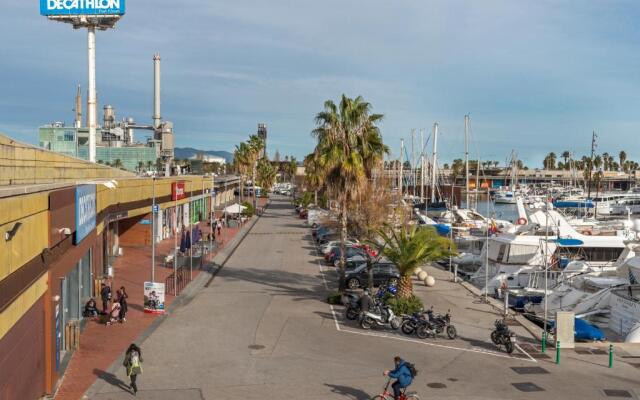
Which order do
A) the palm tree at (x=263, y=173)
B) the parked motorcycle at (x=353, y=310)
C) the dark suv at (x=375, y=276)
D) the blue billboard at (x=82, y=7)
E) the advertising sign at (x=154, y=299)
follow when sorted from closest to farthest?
the parked motorcycle at (x=353, y=310) < the advertising sign at (x=154, y=299) < the dark suv at (x=375, y=276) < the blue billboard at (x=82, y=7) < the palm tree at (x=263, y=173)

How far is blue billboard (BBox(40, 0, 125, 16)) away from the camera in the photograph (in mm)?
49594

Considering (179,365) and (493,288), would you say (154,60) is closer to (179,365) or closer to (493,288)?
(493,288)

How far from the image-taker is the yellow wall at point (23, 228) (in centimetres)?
1218

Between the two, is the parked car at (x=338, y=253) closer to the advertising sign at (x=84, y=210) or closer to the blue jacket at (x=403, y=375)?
the advertising sign at (x=84, y=210)

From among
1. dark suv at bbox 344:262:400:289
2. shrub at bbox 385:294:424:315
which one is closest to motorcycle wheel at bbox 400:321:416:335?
shrub at bbox 385:294:424:315

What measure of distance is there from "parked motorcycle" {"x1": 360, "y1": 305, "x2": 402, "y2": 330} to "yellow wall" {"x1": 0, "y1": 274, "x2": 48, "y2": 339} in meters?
12.6

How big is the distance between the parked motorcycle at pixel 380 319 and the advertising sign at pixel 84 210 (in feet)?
36.3

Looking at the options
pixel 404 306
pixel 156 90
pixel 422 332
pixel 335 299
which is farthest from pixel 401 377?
pixel 156 90

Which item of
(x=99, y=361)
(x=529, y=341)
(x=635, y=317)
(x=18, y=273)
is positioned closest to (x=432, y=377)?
(x=529, y=341)

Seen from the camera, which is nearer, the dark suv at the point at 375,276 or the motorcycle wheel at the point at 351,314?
the motorcycle wheel at the point at 351,314

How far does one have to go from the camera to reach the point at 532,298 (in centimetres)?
Answer: 3622

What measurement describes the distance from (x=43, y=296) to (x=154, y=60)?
93.8m

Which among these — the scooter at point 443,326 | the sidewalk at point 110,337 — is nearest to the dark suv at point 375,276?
the sidewalk at point 110,337

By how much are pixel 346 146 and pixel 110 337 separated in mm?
14620
